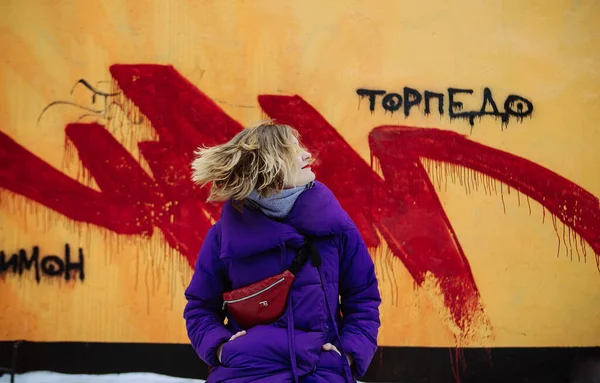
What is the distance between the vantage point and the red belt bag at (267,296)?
2160mm

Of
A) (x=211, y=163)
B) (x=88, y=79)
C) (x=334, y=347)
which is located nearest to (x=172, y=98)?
(x=88, y=79)

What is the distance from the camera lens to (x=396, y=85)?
4207 millimetres

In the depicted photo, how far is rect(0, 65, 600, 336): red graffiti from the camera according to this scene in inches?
165

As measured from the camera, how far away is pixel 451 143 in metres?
4.23

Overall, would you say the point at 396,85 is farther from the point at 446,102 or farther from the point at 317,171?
the point at 317,171

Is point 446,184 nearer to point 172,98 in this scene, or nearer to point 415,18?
point 415,18

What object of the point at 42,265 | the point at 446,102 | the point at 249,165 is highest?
the point at 446,102

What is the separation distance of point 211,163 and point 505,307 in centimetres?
272

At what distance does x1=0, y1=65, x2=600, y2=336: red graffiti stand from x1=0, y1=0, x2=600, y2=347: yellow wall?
0.22 ft

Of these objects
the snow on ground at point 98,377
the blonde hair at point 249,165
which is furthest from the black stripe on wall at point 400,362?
the blonde hair at point 249,165

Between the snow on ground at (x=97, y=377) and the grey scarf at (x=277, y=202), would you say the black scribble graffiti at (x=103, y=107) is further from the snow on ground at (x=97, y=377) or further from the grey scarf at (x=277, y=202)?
the grey scarf at (x=277, y=202)

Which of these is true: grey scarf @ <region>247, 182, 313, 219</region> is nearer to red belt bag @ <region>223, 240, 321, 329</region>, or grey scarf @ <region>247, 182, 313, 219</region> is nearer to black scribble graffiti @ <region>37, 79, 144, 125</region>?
red belt bag @ <region>223, 240, 321, 329</region>

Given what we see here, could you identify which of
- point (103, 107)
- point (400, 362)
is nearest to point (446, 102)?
point (400, 362)

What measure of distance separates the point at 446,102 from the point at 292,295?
2.43 metres
